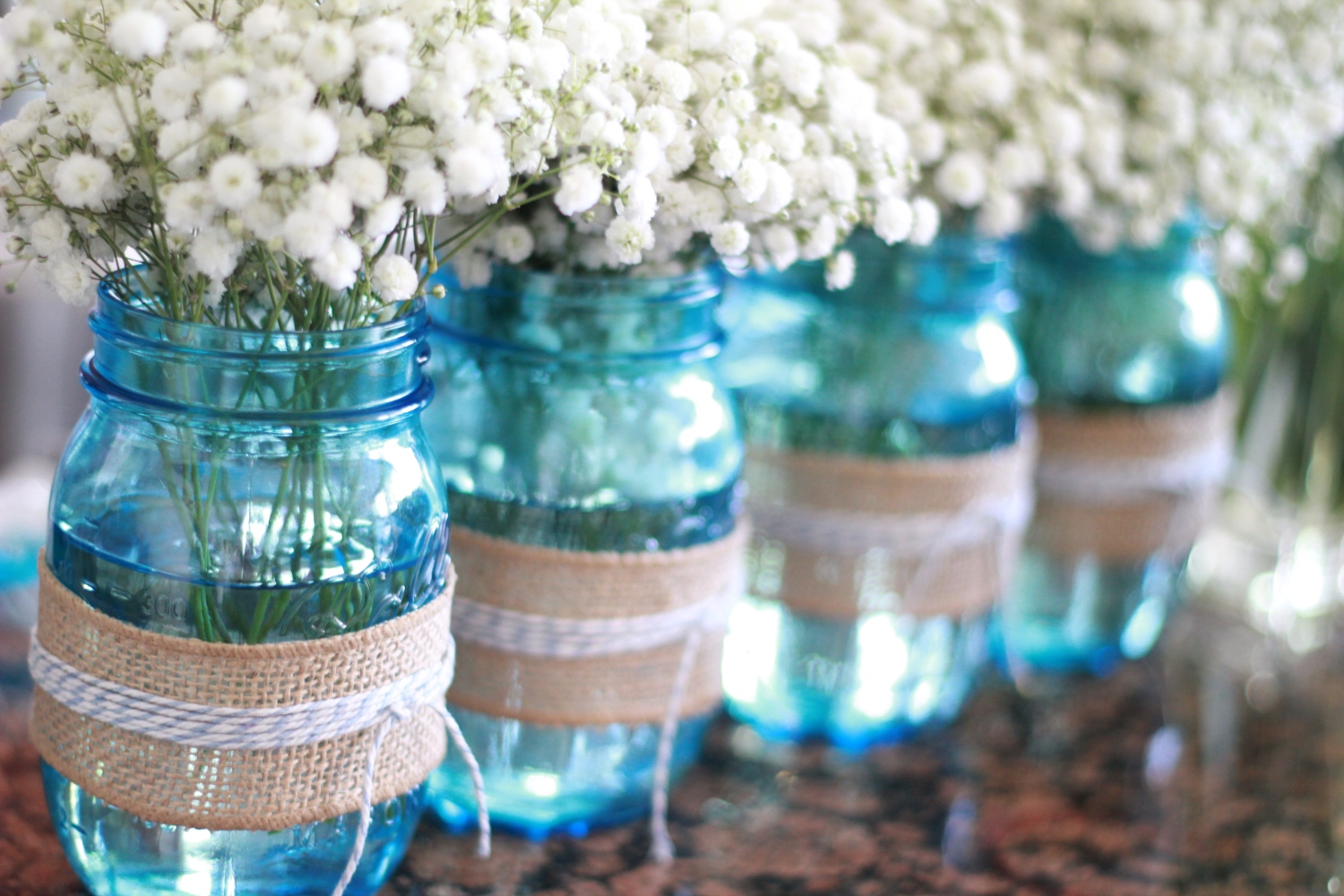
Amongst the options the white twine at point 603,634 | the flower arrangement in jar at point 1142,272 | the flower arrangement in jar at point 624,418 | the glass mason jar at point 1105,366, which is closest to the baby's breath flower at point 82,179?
the flower arrangement in jar at point 624,418

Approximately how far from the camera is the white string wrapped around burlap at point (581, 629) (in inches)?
29.9

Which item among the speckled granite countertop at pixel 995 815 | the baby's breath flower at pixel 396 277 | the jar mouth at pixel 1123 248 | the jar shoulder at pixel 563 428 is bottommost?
the speckled granite countertop at pixel 995 815

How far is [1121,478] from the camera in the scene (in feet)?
3.57

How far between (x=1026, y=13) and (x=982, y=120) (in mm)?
147

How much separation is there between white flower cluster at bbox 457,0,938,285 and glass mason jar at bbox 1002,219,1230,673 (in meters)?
0.39

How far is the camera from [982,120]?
2.88 ft

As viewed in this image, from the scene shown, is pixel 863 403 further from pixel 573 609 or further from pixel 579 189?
pixel 579 189

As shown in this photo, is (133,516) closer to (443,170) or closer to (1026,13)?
(443,170)

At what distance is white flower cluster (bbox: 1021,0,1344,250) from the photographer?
37.3 inches

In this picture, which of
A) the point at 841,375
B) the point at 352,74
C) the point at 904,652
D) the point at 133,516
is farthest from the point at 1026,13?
the point at 133,516

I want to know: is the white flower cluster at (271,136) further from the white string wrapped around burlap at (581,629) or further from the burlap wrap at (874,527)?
the burlap wrap at (874,527)

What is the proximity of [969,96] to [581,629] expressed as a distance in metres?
0.43

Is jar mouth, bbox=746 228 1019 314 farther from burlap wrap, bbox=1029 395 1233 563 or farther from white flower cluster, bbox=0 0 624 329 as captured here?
white flower cluster, bbox=0 0 624 329

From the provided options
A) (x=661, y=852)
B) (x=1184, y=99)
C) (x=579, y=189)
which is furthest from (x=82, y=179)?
(x=1184, y=99)
